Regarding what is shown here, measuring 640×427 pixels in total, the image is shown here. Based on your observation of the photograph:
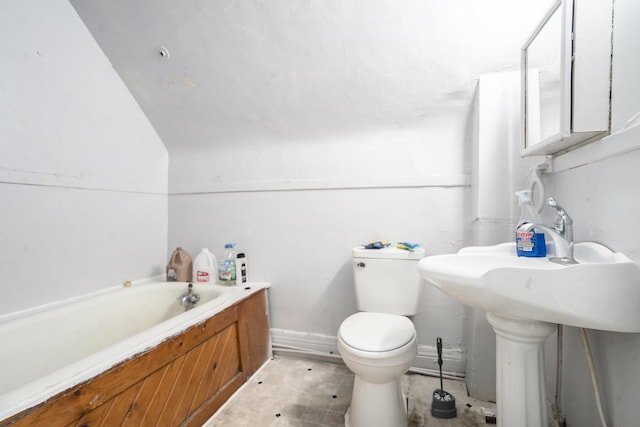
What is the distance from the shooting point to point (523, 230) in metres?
1.09

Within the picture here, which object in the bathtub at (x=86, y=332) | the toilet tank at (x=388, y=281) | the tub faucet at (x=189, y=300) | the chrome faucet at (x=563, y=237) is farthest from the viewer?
the tub faucet at (x=189, y=300)

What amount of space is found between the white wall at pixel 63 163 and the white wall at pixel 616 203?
2212 millimetres

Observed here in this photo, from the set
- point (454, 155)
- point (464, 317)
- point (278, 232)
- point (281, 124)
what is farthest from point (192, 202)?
point (464, 317)

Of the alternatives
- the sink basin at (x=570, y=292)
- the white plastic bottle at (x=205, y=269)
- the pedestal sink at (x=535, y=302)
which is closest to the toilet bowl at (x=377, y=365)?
the pedestal sink at (x=535, y=302)

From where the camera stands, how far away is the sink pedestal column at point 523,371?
2.88 ft

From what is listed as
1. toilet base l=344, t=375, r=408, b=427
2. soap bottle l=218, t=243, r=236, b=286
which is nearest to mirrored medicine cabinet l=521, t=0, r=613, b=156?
toilet base l=344, t=375, r=408, b=427

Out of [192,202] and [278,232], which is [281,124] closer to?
[278,232]

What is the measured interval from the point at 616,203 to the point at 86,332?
2.23 metres

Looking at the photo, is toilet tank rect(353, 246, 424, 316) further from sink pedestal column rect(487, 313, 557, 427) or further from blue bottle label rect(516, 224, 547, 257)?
sink pedestal column rect(487, 313, 557, 427)

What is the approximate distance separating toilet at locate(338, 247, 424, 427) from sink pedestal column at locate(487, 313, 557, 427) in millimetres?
354

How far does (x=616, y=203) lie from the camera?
83 cm

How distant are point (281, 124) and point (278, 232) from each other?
72 centimetres

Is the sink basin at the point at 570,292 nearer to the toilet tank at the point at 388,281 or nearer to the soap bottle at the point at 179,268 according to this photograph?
the toilet tank at the point at 388,281

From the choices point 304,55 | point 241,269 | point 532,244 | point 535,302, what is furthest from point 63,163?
point 532,244
